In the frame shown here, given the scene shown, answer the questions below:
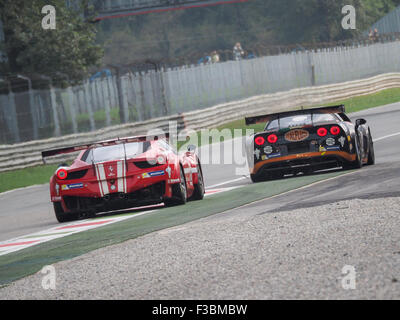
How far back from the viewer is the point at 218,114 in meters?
30.9

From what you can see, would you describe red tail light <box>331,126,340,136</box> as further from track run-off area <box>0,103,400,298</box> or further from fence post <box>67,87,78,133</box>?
fence post <box>67,87,78,133</box>

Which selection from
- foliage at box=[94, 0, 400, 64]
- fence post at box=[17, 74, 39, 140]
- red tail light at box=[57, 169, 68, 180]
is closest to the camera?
red tail light at box=[57, 169, 68, 180]

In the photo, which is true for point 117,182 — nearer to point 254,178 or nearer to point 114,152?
point 114,152

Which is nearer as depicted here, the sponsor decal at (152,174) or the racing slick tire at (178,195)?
the sponsor decal at (152,174)

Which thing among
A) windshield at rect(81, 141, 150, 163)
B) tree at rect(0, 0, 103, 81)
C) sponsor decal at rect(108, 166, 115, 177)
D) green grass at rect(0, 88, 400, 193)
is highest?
tree at rect(0, 0, 103, 81)

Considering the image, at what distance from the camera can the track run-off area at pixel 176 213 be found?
9.30 metres

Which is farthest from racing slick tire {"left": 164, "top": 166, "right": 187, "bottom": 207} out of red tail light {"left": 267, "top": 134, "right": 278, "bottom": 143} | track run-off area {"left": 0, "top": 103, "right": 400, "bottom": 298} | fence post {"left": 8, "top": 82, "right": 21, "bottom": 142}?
fence post {"left": 8, "top": 82, "right": 21, "bottom": 142}

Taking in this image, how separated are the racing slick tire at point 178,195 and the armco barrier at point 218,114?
465 inches

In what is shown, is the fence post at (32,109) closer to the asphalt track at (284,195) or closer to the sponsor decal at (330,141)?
the asphalt track at (284,195)

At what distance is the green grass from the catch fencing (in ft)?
2.17

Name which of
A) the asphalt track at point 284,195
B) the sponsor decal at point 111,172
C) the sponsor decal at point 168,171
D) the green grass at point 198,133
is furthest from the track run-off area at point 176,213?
the green grass at point 198,133

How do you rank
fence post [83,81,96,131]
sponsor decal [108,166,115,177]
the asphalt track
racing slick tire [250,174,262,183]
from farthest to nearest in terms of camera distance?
fence post [83,81,96,131] < racing slick tire [250,174,262,183] < sponsor decal [108,166,115,177] < the asphalt track

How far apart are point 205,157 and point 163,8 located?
23325 mm

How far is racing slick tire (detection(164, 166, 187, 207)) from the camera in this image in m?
11.9
